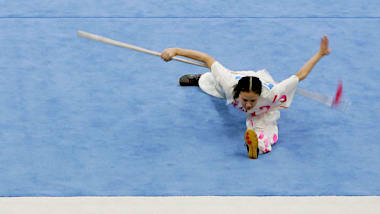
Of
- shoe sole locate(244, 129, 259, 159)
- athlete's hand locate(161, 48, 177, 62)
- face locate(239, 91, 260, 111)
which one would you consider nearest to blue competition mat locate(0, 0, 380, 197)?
shoe sole locate(244, 129, 259, 159)

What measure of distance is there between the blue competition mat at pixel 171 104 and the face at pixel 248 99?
0.26m

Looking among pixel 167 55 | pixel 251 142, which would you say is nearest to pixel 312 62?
pixel 251 142

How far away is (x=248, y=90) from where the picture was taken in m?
3.36

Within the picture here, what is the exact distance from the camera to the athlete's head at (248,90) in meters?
3.36

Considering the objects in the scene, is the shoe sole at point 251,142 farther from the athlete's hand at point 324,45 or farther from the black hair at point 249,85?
the athlete's hand at point 324,45

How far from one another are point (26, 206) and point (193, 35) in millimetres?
2131

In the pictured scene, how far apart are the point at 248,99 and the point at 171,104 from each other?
2.26 feet

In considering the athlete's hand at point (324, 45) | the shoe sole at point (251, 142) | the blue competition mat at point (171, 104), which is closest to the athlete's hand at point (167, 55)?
the blue competition mat at point (171, 104)

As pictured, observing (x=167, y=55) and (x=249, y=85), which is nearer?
(x=249, y=85)

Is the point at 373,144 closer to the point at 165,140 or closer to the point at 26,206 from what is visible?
the point at 165,140

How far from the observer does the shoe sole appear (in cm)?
331

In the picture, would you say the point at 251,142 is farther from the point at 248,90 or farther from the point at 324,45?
the point at 324,45

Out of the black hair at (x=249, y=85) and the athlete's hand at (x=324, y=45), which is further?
the athlete's hand at (x=324, y=45)

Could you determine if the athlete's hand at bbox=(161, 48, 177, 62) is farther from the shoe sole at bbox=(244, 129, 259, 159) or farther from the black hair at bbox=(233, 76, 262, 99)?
the shoe sole at bbox=(244, 129, 259, 159)
